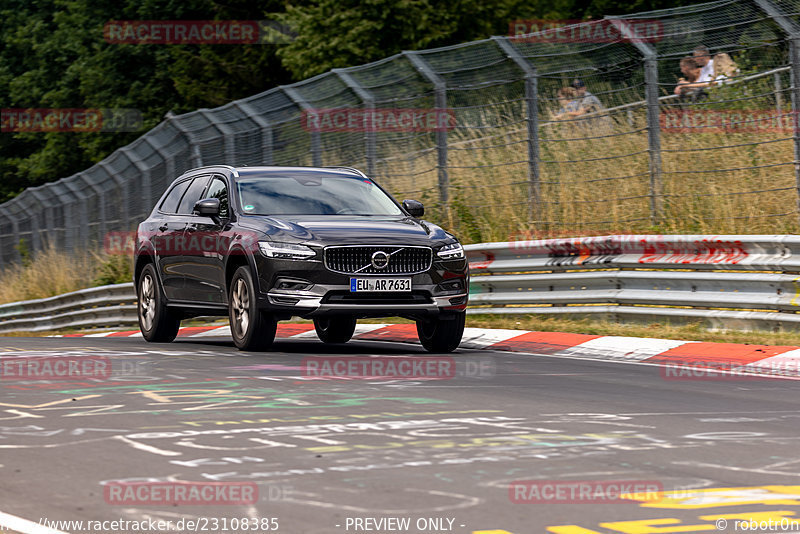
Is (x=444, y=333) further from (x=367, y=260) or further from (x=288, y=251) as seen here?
(x=288, y=251)

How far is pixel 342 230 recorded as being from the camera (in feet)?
41.2

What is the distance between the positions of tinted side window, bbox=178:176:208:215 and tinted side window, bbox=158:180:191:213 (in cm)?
15

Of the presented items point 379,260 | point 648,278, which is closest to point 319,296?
point 379,260

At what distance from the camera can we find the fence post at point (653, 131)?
52.2ft

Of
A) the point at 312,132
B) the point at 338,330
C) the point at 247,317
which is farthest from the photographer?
the point at 312,132

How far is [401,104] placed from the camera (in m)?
19.3

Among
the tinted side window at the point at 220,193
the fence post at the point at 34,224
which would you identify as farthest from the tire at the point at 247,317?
the fence post at the point at 34,224

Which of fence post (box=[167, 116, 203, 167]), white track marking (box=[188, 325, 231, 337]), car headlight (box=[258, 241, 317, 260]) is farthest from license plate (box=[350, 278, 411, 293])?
fence post (box=[167, 116, 203, 167])

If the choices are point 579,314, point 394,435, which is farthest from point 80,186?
point 394,435

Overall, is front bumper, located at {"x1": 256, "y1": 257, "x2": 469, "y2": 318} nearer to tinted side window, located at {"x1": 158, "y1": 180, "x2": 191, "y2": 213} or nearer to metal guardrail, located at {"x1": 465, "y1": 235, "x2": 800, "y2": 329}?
metal guardrail, located at {"x1": 465, "y1": 235, "x2": 800, "y2": 329}

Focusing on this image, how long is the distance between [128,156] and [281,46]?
2069cm

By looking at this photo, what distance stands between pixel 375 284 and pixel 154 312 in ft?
12.3

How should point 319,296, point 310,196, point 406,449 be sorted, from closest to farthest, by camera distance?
1. point 406,449
2. point 319,296
3. point 310,196

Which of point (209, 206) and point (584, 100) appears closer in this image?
point (209, 206)
